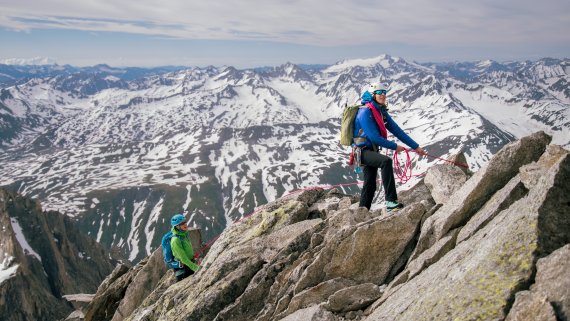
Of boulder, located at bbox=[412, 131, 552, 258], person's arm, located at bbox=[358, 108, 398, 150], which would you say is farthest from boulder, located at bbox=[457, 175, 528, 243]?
person's arm, located at bbox=[358, 108, 398, 150]

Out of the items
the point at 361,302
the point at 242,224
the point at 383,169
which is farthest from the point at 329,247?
the point at 242,224

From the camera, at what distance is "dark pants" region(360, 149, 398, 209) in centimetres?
1586

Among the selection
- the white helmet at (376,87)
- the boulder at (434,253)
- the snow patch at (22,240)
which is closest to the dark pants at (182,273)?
the boulder at (434,253)

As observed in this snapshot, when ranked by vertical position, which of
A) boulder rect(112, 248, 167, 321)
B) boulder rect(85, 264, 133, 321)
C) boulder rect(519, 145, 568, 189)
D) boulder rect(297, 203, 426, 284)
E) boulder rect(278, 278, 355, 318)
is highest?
boulder rect(519, 145, 568, 189)

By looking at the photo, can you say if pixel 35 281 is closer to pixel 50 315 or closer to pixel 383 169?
pixel 50 315

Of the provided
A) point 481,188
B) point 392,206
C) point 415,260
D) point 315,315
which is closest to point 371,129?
point 392,206

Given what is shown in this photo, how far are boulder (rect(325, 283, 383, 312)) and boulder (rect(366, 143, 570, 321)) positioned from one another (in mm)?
2384

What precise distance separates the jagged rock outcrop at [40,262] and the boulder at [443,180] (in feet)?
317

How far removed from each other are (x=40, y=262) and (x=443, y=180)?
12867 cm

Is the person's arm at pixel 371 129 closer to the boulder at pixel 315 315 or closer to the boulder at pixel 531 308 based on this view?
the boulder at pixel 315 315

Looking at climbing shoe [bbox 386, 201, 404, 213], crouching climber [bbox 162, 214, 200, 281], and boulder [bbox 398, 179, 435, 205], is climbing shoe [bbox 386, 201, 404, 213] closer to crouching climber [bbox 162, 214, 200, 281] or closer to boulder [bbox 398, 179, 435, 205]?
boulder [bbox 398, 179, 435, 205]

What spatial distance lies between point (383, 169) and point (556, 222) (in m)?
7.82

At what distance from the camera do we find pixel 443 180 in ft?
55.6

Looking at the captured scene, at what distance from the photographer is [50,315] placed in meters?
90.6
